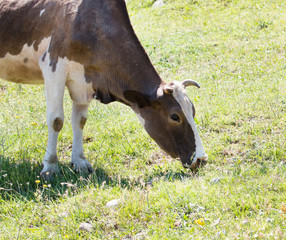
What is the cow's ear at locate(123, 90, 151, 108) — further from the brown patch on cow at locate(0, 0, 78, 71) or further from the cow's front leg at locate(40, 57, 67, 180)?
the brown patch on cow at locate(0, 0, 78, 71)

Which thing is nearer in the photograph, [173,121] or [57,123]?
[173,121]

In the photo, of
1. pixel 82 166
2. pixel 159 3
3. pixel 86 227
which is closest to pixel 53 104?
pixel 82 166

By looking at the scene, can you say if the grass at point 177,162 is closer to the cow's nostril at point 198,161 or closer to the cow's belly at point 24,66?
the cow's nostril at point 198,161

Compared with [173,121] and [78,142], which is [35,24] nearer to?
[78,142]

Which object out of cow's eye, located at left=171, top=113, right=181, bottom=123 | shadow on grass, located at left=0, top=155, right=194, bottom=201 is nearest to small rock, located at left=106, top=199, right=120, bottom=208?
shadow on grass, located at left=0, top=155, right=194, bottom=201

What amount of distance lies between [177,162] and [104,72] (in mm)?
1448

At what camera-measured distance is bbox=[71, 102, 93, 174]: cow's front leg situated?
22.1 ft

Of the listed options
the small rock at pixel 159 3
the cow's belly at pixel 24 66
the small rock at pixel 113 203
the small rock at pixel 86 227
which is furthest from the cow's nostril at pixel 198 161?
the small rock at pixel 159 3

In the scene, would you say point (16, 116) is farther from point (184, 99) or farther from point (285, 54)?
point (285, 54)

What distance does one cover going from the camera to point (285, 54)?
994cm

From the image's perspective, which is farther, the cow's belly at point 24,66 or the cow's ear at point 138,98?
the cow's belly at point 24,66

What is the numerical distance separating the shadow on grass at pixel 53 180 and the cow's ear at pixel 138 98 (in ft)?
2.75

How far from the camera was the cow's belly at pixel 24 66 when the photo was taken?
21.8 feet

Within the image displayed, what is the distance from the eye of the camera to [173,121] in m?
6.08
